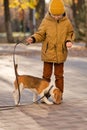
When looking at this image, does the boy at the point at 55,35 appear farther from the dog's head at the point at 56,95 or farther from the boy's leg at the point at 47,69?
the dog's head at the point at 56,95

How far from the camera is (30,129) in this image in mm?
6699

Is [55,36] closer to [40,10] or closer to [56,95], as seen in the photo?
[56,95]

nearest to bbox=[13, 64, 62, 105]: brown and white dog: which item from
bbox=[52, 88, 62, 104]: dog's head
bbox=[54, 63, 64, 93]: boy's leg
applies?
bbox=[52, 88, 62, 104]: dog's head

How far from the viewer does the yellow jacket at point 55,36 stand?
8.51 metres

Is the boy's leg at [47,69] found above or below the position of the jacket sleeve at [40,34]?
below

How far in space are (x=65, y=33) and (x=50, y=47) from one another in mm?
339

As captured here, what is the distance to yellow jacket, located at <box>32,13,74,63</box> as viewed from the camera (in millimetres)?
8508

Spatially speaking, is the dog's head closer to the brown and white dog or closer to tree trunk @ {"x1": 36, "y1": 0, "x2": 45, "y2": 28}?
the brown and white dog

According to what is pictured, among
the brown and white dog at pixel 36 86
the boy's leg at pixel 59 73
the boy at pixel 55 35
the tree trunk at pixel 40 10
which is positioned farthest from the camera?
the tree trunk at pixel 40 10

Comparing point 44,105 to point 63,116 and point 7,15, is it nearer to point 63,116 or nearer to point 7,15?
point 63,116

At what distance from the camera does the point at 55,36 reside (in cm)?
852

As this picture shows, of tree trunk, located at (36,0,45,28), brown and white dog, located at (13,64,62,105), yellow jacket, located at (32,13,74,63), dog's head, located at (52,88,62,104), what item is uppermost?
yellow jacket, located at (32,13,74,63)

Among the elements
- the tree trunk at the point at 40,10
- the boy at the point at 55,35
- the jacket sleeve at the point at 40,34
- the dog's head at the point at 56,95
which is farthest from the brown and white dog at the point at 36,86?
the tree trunk at the point at 40,10

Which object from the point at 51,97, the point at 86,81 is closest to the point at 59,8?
the point at 51,97
